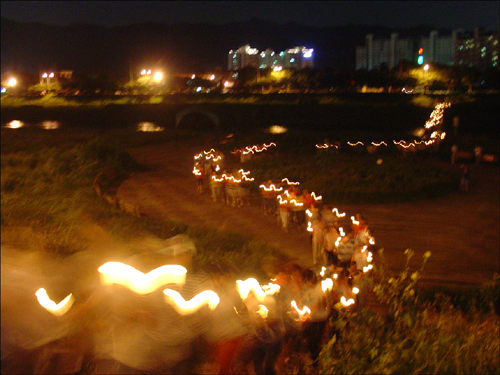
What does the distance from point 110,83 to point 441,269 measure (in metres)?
59.7

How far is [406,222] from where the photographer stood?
48.4 feet

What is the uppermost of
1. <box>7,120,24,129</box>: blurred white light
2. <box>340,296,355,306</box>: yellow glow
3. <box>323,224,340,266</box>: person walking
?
<box>7,120,24,129</box>: blurred white light

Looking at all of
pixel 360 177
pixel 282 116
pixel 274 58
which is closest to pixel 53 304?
pixel 360 177

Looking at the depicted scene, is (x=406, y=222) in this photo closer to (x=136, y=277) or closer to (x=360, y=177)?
(x=360, y=177)

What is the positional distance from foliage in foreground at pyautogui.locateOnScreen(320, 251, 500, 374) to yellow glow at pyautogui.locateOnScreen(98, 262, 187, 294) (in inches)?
69.0

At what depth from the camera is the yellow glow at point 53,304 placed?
14.1 feet

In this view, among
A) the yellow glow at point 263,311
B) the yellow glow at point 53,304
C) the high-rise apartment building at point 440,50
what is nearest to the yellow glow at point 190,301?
the yellow glow at point 263,311

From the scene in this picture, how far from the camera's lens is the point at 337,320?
577cm

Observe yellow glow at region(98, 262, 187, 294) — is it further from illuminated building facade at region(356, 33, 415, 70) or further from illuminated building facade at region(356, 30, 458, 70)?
illuminated building facade at region(356, 33, 415, 70)

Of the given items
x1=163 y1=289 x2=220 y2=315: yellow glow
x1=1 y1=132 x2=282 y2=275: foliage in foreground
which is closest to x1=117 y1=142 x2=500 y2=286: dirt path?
x1=1 y1=132 x2=282 y2=275: foliage in foreground

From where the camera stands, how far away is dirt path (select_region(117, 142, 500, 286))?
37.3 ft

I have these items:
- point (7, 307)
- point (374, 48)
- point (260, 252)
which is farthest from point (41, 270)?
point (374, 48)

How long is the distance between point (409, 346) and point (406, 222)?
9.48 m

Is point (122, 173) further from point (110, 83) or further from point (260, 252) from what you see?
point (110, 83)
